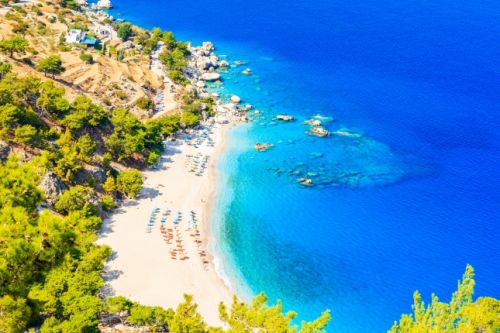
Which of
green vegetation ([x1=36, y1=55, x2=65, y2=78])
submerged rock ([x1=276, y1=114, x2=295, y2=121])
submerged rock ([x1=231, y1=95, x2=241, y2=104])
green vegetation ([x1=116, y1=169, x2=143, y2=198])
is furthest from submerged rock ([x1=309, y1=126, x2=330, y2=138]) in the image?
green vegetation ([x1=36, y1=55, x2=65, y2=78])

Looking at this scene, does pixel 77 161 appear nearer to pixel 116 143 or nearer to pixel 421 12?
pixel 116 143

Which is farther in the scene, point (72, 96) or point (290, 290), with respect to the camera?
point (72, 96)

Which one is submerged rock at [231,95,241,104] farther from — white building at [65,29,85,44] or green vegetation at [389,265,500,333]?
green vegetation at [389,265,500,333]

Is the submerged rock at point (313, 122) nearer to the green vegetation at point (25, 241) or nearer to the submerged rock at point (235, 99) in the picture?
the submerged rock at point (235, 99)

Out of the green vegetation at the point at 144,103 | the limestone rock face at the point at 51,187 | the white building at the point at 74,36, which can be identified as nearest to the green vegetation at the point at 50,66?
the green vegetation at the point at 144,103

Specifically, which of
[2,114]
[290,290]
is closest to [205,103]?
[2,114]
